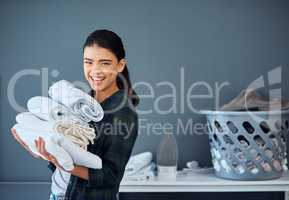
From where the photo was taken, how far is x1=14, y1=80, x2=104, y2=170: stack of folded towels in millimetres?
962

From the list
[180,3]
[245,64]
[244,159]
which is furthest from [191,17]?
[244,159]

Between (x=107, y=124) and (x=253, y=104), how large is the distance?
0.55 metres

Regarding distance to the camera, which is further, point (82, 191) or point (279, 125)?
point (279, 125)

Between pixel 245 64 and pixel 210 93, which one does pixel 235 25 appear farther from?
pixel 210 93

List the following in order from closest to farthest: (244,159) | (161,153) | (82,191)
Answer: (82,191), (244,159), (161,153)

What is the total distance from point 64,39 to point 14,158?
0.49 meters

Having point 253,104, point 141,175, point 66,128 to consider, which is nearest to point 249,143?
point 253,104

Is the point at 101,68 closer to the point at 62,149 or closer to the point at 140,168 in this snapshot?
the point at 62,149

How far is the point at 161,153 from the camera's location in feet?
4.57

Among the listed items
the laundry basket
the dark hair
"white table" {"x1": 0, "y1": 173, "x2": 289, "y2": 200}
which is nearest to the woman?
the dark hair

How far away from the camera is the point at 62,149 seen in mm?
958

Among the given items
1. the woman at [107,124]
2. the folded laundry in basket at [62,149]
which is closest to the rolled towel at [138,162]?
the woman at [107,124]

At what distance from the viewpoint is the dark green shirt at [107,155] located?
1046mm

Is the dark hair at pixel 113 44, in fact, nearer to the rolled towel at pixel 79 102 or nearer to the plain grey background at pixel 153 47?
the rolled towel at pixel 79 102
